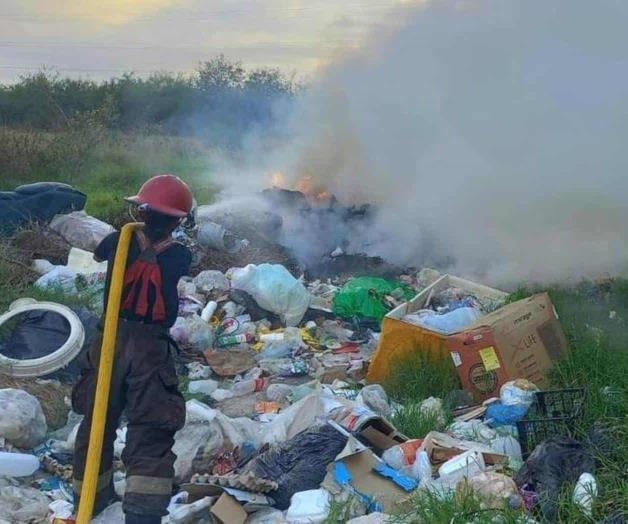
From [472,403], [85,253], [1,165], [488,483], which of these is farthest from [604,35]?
[1,165]

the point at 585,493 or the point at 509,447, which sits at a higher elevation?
the point at 585,493

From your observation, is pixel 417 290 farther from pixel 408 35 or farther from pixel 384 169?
pixel 408 35

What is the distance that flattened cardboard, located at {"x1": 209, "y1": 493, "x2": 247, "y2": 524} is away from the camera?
A: 3619 millimetres

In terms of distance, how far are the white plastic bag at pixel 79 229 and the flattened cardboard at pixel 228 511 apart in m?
5.91

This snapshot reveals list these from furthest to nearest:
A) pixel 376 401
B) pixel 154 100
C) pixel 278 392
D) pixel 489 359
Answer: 1. pixel 154 100
2. pixel 278 392
3. pixel 489 359
4. pixel 376 401

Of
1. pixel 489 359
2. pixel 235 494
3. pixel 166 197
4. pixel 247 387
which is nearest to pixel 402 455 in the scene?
pixel 235 494

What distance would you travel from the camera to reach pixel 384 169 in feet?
40.1

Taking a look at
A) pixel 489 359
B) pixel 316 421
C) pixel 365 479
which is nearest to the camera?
pixel 365 479

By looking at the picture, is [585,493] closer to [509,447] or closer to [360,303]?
[509,447]

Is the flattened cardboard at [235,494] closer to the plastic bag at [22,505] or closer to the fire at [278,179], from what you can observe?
the plastic bag at [22,505]

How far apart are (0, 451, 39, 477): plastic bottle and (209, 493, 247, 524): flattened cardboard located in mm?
1186

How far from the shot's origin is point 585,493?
3484 millimetres

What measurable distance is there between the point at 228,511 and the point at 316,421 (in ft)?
3.35

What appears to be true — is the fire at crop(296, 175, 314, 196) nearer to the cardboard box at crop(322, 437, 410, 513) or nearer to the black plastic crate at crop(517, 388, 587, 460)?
the black plastic crate at crop(517, 388, 587, 460)
